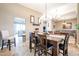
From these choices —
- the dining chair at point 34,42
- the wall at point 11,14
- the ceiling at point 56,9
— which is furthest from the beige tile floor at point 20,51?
the ceiling at point 56,9

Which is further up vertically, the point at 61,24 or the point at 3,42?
the point at 61,24

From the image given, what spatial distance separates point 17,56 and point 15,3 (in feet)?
3.95

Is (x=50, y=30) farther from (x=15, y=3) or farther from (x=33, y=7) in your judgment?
(x=15, y=3)

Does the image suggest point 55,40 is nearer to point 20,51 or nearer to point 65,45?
point 65,45

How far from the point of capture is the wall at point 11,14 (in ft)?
8.31

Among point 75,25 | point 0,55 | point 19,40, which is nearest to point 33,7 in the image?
point 19,40

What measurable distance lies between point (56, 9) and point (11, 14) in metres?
1.02

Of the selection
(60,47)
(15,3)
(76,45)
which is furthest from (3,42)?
(76,45)

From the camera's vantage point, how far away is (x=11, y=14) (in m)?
2.57

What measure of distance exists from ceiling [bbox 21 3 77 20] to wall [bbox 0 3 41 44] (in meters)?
0.11

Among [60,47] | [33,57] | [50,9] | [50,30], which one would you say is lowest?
[33,57]

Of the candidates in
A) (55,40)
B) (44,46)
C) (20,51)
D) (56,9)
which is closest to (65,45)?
(55,40)

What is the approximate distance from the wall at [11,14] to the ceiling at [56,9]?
0.11 metres

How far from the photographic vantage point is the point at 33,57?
2.65 m
